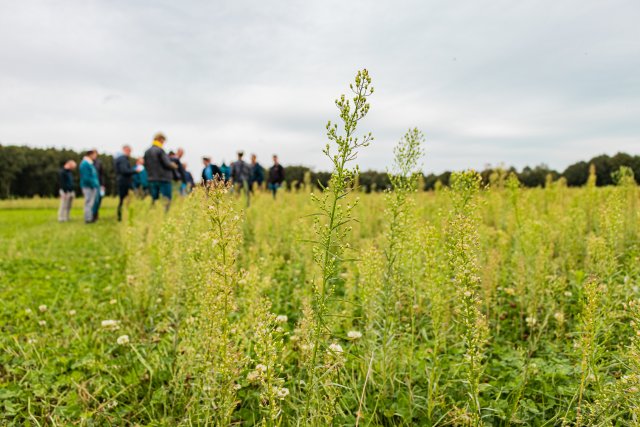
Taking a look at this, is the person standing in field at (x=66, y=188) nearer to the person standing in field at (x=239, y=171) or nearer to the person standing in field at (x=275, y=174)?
the person standing in field at (x=239, y=171)

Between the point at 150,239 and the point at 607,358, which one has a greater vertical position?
the point at 150,239

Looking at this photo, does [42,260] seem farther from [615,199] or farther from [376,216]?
[615,199]

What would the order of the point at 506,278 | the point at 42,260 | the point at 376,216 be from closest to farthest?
the point at 506,278 → the point at 42,260 → the point at 376,216

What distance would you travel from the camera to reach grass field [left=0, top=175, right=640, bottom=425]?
1.77 m

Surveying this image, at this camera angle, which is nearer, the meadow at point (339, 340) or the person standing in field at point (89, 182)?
the meadow at point (339, 340)

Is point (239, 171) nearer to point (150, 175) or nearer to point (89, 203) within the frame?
point (150, 175)

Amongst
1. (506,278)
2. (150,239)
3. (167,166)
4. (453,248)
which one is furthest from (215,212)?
(167,166)

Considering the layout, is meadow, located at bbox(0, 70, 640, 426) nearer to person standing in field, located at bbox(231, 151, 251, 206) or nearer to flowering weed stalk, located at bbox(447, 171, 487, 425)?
flowering weed stalk, located at bbox(447, 171, 487, 425)

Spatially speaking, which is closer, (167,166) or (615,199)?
(615,199)

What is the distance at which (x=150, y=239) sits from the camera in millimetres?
6348

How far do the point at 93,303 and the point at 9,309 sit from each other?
2.86 feet

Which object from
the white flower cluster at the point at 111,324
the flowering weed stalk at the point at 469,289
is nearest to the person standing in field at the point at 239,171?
the white flower cluster at the point at 111,324

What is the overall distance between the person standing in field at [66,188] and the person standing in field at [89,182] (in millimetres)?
1274

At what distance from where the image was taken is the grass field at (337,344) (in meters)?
1.77
